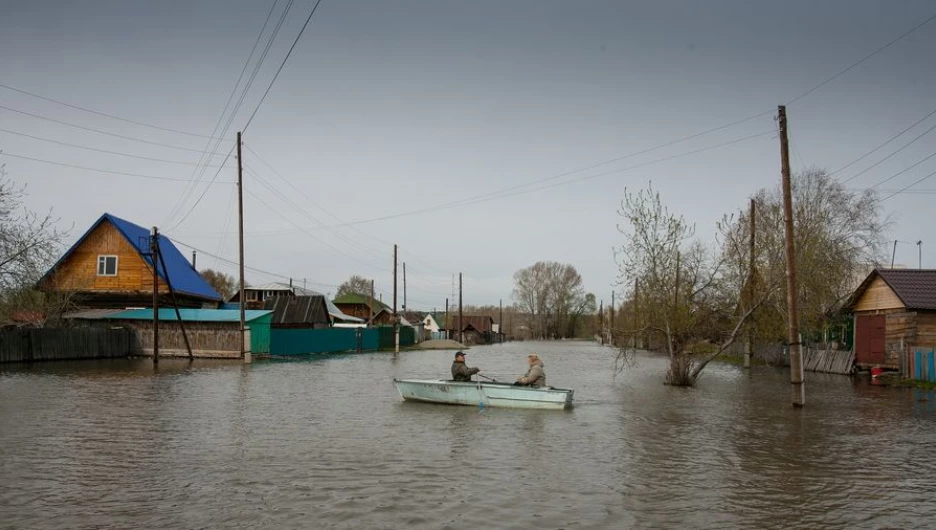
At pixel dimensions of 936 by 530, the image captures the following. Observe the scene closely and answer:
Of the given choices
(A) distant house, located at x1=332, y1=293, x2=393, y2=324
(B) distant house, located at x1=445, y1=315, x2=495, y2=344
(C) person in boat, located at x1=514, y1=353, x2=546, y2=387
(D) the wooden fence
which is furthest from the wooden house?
(B) distant house, located at x1=445, y1=315, x2=495, y2=344

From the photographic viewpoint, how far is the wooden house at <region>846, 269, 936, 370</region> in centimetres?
2666

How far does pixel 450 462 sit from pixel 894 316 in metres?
24.5

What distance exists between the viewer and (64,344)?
32688 mm

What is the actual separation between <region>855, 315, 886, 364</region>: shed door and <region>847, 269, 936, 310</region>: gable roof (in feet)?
5.67

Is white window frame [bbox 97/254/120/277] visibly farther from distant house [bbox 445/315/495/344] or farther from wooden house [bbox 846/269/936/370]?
distant house [bbox 445/315/495/344]

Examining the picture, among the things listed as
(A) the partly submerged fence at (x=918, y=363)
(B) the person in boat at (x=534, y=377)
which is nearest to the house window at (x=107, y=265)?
(B) the person in boat at (x=534, y=377)

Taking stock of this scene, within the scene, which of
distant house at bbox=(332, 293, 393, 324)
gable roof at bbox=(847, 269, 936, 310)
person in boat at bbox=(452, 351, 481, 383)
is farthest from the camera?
distant house at bbox=(332, 293, 393, 324)

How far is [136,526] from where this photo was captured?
24.8 feet

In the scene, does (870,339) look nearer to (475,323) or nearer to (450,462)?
(450,462)

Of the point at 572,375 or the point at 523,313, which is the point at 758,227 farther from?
the point at 523,313

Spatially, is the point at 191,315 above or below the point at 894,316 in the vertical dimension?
above

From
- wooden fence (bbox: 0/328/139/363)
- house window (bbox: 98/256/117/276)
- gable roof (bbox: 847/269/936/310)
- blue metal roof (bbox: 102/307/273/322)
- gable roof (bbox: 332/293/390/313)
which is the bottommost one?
wooden fence (bbox: 0/328/139/363)

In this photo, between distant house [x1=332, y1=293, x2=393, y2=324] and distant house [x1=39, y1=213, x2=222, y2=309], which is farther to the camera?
distant house [x1=332, y1=293, x2=393, y2=324]

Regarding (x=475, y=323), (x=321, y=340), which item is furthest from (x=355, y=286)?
(x=321, y=340)
